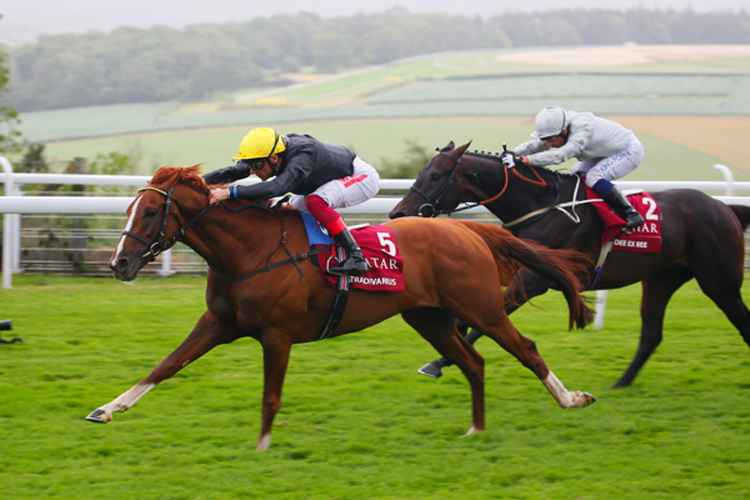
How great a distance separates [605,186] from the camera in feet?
17.5

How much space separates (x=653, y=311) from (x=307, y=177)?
281 centimetres

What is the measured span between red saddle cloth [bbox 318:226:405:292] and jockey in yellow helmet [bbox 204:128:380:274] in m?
0.06

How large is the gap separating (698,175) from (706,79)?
10211 millimetres

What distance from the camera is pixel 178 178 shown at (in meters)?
3.88

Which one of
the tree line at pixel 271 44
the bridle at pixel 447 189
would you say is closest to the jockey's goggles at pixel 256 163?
the bridle at pixel 447 189

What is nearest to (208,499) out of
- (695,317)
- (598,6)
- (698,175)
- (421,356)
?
(421,356)

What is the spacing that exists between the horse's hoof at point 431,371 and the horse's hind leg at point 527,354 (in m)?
0.81

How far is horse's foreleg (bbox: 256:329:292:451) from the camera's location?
3.95 m

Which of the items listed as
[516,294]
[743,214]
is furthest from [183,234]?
[743,214]

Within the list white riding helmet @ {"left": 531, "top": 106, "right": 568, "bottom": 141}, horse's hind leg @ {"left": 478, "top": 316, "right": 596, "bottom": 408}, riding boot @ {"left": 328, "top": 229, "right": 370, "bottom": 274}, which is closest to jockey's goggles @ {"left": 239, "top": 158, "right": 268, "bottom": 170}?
riding boot @ {"left": 328, "top": 229, "right": 370, "bottom": 274}

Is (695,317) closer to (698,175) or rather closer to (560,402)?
(560,402)

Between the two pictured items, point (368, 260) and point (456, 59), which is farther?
point (456, 59)

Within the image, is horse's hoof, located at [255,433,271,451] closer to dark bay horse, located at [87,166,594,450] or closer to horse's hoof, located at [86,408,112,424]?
dark bay horse, located at [87,166,594,450]

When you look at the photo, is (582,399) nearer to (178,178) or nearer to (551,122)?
(551,122)
